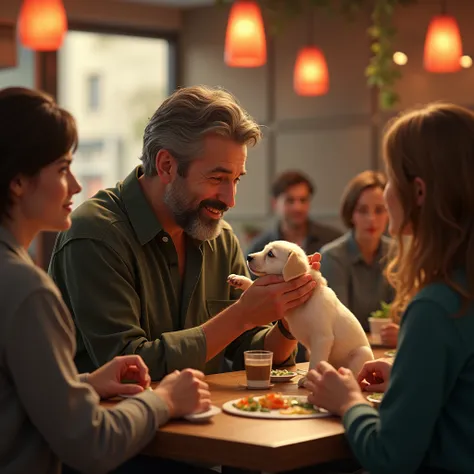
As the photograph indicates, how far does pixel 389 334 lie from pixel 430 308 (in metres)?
1.73

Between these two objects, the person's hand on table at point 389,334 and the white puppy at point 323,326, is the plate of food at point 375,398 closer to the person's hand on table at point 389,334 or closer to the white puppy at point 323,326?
the white puppy at point 323,326

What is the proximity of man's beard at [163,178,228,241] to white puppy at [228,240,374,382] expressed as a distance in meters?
0.31

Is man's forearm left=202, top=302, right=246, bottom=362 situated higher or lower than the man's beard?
lower

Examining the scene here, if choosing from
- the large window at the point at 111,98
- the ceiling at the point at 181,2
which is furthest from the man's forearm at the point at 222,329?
the large window at the point at 111,98

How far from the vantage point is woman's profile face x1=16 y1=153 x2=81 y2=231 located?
6.29 ft

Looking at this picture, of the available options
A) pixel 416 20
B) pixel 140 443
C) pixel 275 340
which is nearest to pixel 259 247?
pixel 416 20

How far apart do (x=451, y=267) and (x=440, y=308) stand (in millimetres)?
104

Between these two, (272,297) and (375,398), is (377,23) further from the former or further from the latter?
(375,398)

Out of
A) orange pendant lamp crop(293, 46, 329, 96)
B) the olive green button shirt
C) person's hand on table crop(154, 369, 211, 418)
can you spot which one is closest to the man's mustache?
the olive green button shirt

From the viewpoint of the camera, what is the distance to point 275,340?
2811 millimetres

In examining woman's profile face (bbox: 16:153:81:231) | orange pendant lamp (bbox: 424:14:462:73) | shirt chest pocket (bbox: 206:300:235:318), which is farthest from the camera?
orange pendant lamp (bbox: 424:14:462:73)

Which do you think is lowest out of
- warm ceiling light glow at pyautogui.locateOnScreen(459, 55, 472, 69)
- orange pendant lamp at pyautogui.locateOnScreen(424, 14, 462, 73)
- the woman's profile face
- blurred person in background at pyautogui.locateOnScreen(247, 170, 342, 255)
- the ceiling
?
blurred person in background at pyautogui.locateOnScreen(247, 170, 342, 255)

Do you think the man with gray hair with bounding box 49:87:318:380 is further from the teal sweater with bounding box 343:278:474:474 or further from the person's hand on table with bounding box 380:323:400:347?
the person's hand on table with bounding box 380:323:400:347

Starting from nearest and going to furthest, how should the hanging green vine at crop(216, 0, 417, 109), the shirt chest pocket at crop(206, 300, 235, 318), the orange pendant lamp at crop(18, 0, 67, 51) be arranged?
the shirt chest pocket at crop(206, 300, 235, 318)
the orange pendant lamp at crop(18, 0, 67, 51)
the hanging green vine at crop(216, 0, 417, 109)
